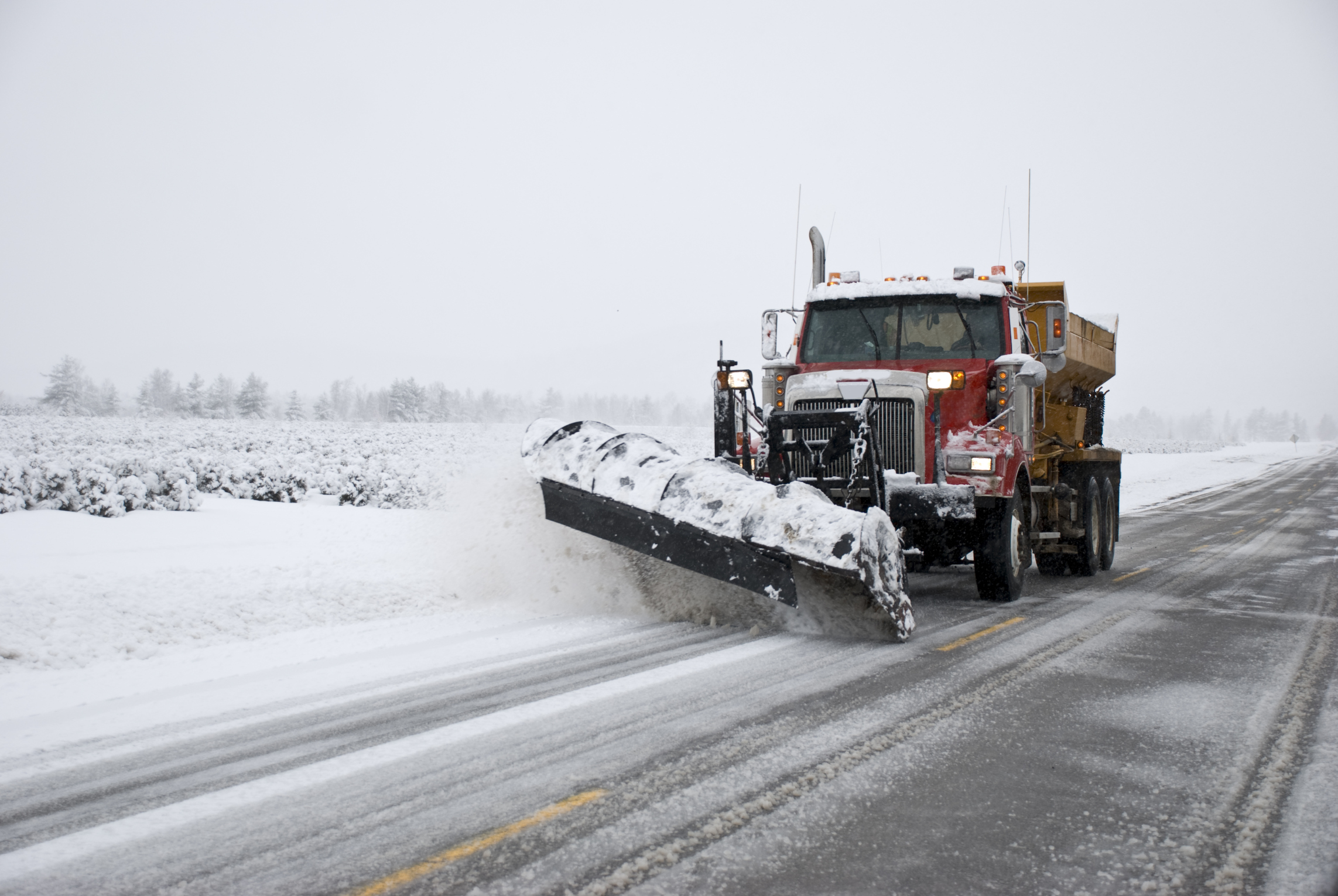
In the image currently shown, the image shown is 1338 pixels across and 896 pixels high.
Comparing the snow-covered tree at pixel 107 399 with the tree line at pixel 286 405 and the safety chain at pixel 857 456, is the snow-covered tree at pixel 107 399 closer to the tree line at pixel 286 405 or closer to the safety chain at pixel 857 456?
the tree line at pixel 286 405

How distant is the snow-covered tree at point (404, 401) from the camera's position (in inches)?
3526

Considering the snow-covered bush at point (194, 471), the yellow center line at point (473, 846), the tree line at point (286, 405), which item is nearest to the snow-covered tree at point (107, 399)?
the tree line at point (286, 405)

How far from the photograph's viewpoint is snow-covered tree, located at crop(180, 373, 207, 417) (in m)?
85.3

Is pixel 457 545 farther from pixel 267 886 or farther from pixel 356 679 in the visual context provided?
pixel 267 886

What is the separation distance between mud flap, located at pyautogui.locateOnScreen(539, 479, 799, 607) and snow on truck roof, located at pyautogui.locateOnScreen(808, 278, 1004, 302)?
3.23 m

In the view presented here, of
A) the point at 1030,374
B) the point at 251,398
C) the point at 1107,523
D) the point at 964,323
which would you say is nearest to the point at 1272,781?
the point at 1030,374

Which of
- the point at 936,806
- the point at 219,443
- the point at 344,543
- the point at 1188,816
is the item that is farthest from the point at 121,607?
the point at 219,443

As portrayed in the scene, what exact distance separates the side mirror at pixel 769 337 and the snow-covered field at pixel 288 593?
8.08 ft

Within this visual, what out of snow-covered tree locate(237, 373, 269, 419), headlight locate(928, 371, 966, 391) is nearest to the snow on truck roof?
headlight locate(928, 371, 966, 391)

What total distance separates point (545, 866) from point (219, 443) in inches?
1303

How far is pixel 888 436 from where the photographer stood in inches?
302

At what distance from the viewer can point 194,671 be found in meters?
5.42

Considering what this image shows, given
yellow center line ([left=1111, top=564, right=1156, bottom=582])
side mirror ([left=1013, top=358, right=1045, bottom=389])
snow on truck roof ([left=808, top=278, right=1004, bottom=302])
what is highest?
snow on truck roof ([left=808, top=278, right=1004, bottom=302])

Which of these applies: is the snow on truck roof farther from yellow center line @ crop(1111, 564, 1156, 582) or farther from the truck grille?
yellow center line @ crop(1111, 564, 1156, 582)
